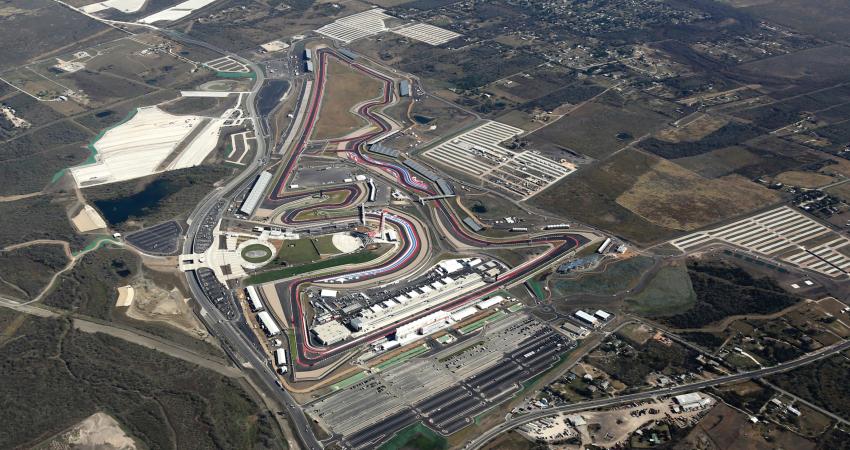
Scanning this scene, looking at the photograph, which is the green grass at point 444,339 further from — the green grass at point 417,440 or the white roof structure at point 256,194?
the white roof structure at point 256,194

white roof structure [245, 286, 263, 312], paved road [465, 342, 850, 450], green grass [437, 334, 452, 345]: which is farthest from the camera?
white roof structure [245, 286, 263, 312]

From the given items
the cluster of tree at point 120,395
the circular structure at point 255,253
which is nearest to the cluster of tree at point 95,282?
the cluster of tree at point 120,395

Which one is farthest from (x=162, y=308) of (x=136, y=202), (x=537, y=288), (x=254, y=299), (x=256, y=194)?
(x=537, y=288)

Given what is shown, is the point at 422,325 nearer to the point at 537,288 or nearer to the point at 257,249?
the point at 537,288

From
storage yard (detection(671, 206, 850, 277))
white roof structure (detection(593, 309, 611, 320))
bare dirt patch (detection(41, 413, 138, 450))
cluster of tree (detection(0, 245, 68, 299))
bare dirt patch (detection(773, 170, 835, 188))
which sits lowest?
storage yard (detection(671, 206, 850, 277))

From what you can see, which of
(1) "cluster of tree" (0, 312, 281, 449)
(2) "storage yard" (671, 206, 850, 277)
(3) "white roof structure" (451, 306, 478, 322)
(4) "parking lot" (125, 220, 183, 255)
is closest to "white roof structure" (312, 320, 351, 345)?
(1) "cluster of tree" (0, 312, 281, 449)

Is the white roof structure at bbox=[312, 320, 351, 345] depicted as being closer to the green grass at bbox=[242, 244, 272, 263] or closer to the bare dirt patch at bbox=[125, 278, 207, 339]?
the bare dirt patch at bbox=[125, 278, 207, 339]

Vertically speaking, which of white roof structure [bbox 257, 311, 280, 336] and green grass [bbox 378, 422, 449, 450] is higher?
white roof structure [bbox 257, 311, 280, 336]
